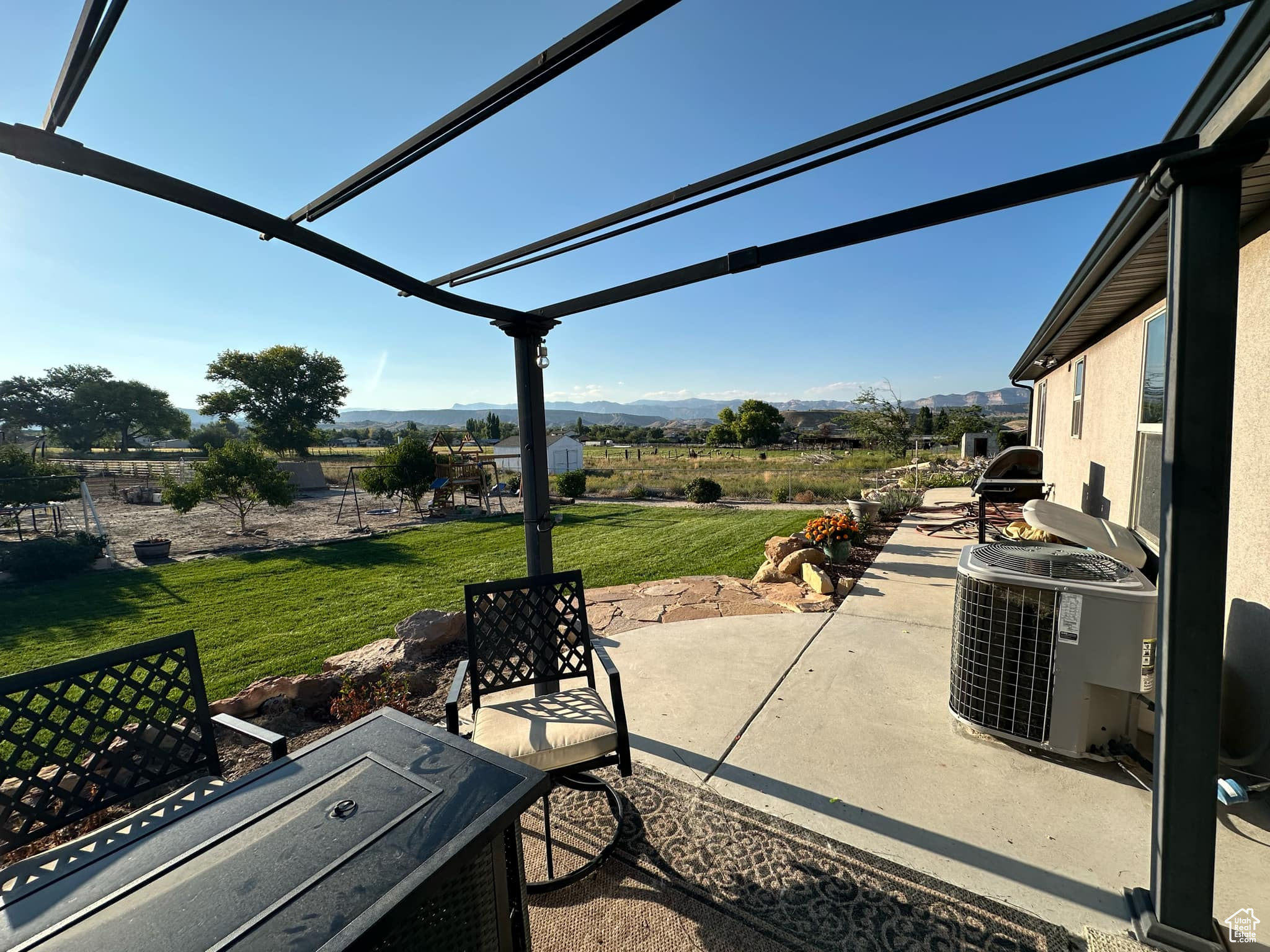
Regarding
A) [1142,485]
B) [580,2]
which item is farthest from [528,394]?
[1142,485]

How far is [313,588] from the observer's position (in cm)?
747

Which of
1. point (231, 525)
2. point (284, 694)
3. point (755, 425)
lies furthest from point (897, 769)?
point (755, 425)

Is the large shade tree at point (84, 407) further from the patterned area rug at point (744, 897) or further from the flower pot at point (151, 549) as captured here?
the patterned area rug at point (744, 897)

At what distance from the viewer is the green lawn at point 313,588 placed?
5125 millimetres

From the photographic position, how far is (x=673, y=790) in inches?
102

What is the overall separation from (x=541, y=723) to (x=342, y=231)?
2.62 meters

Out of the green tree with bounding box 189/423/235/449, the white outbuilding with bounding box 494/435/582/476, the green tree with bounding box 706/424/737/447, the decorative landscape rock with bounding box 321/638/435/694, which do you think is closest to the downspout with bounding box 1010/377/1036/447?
the decorative landscape rock with bounding box 321/638/435/694

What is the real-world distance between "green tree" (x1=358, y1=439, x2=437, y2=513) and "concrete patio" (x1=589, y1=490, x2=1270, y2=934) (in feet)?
39.7

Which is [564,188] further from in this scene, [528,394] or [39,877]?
[39,877]

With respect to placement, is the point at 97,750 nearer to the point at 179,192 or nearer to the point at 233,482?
the point at 179,192

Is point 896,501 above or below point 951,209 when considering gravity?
below

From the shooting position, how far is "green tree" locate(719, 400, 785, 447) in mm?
58094

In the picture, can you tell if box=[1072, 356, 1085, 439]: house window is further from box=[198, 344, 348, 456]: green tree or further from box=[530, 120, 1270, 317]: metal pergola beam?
box=[198, 344, 348, 456]: green tree

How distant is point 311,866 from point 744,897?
1.55m
